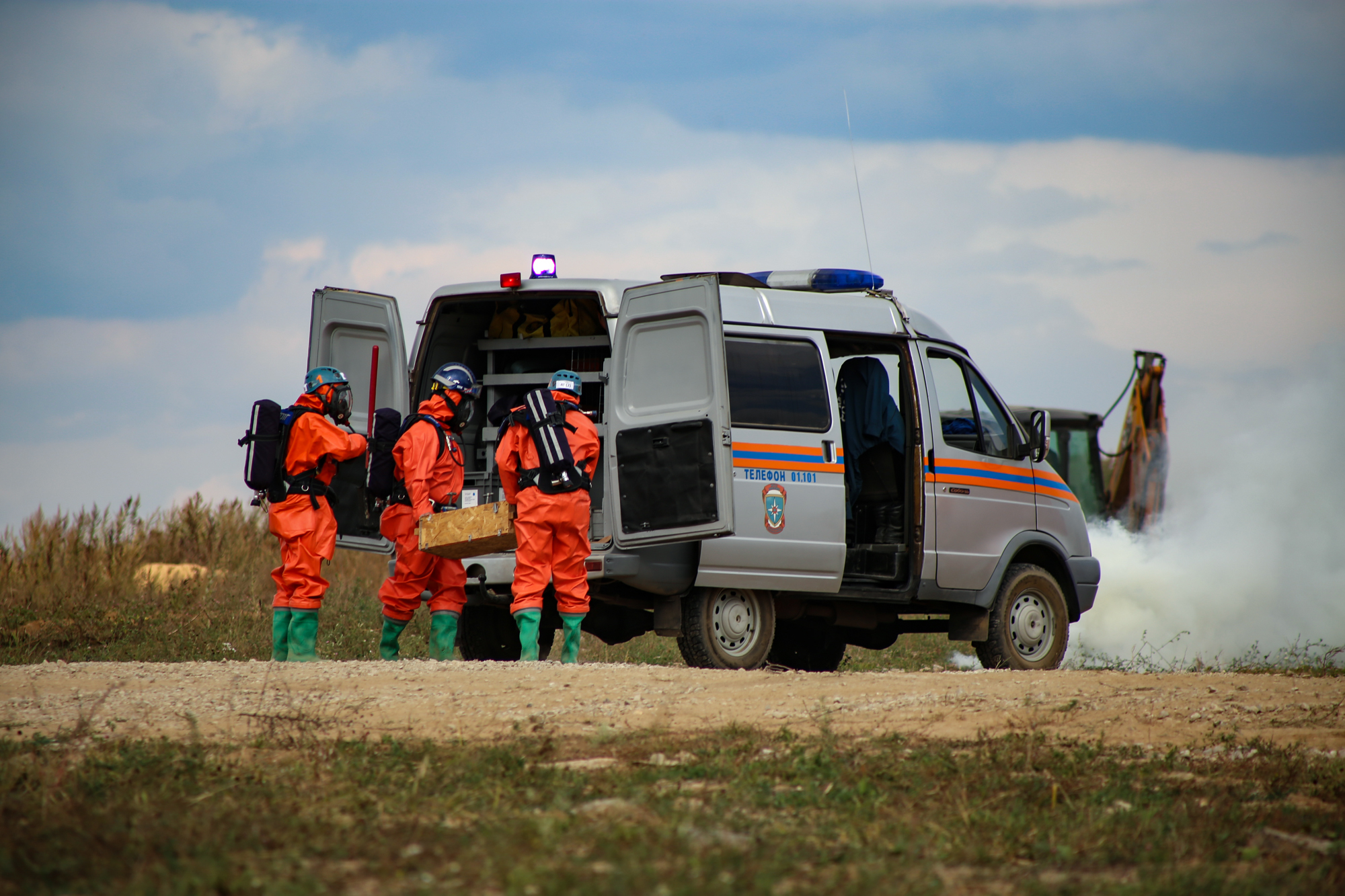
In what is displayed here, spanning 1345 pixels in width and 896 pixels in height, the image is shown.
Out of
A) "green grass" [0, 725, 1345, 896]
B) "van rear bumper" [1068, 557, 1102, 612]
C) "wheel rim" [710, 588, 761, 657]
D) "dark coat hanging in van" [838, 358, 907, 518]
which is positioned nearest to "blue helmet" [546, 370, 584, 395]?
Result: "wheel rim" [710, 588, 761, 657]

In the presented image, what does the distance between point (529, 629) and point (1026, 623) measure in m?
3.65

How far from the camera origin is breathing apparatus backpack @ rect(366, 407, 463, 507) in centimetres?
880

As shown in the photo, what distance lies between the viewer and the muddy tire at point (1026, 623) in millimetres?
9289

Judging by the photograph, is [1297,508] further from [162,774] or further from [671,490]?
[162,774]

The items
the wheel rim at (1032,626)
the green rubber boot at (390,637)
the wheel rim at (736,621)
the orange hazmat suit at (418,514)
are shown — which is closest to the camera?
the wheel rim at (736,621)

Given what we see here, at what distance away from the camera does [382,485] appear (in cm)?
884

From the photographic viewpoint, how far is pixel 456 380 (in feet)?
28.6

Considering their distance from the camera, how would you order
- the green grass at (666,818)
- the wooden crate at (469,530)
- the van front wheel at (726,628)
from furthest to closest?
the van front wheel at (726,628), the wooden crate at (469,530), the green grass at (666,818)

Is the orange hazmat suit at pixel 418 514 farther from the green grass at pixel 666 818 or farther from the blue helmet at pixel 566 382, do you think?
the green grass at pixel 666 818

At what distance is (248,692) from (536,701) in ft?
4.89

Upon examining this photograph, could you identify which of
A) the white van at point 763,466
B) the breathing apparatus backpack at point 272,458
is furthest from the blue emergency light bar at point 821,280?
the breathing apparatus backpack at point 272,458

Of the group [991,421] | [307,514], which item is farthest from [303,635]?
[991,421]

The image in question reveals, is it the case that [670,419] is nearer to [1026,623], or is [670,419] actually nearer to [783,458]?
[783,458]

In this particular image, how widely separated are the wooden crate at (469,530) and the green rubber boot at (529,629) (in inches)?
17.2
